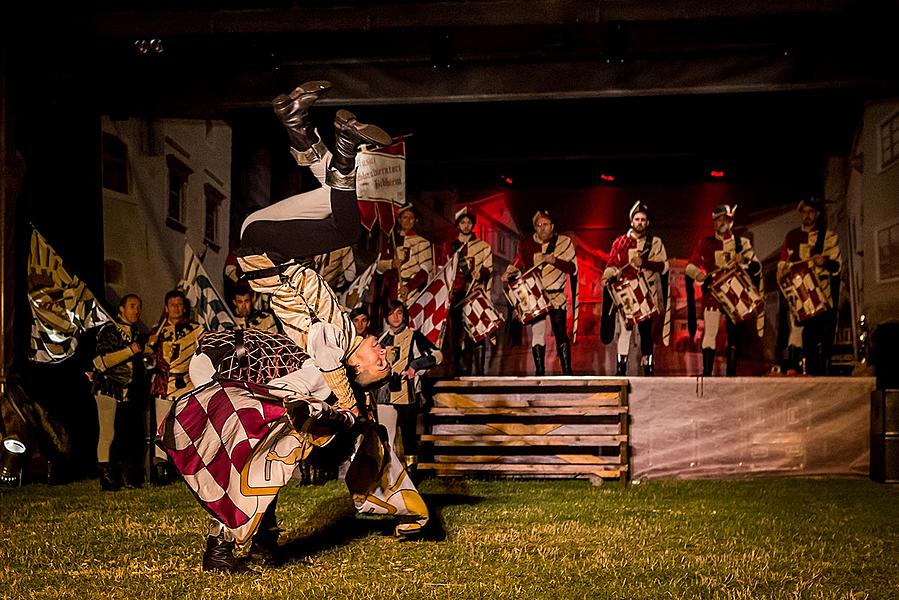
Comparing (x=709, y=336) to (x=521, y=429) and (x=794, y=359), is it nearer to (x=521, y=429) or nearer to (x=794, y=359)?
(x=794, y=359)

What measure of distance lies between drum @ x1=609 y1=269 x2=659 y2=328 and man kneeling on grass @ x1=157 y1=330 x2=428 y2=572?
19.7 ft

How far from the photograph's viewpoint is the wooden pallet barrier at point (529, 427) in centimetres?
868

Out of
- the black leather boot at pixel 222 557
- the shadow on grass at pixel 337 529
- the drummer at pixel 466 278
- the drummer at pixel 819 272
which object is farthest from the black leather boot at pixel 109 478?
the drummer at pixel 819 272

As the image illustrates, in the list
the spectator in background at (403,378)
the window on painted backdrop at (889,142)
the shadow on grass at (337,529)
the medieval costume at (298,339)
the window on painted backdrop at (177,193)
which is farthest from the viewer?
the window on painted backdrop at (177,193)

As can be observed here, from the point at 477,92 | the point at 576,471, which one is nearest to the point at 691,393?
the point at 576,471

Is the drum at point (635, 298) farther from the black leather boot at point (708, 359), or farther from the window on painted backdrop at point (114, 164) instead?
the window on painted backdrop at point (114, 164)

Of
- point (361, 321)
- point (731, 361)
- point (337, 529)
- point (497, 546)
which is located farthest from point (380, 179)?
Result: point (497, 546)

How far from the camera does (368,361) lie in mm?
4832

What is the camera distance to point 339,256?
916 cm

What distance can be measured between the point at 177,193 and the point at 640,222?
15.6ft

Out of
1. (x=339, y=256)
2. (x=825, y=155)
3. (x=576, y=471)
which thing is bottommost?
(x=576, y=471)

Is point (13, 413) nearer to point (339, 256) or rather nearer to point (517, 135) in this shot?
point (339, 256)

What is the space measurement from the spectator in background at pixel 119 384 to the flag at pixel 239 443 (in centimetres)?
404

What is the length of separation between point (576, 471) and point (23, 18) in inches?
231
